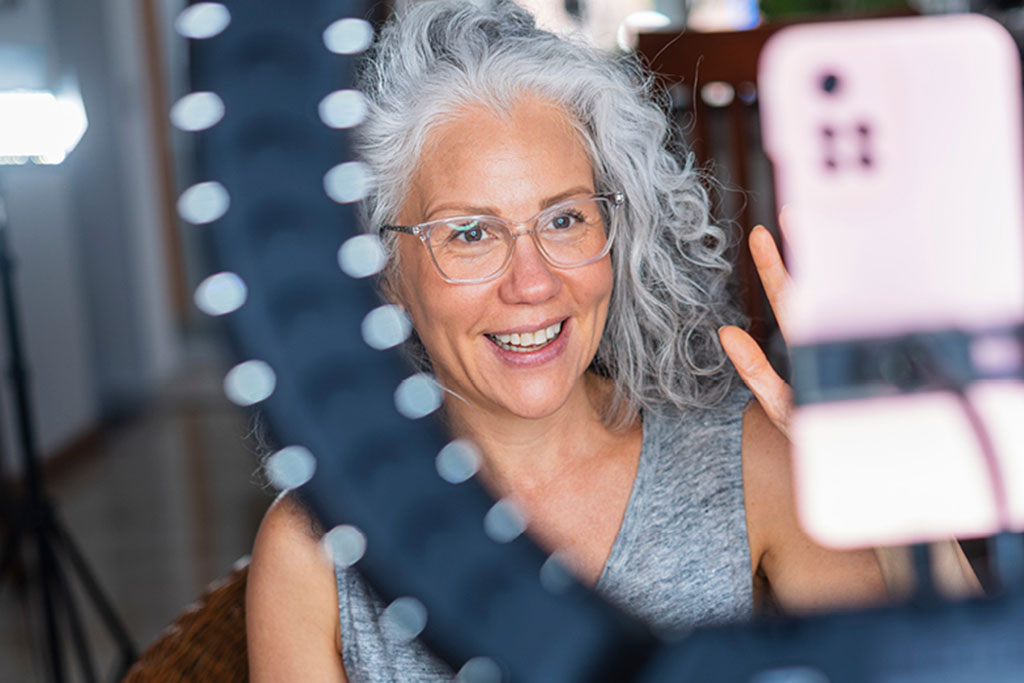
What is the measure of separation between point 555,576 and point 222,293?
5 centimetres

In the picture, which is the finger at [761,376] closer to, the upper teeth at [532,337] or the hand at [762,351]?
the hand at [762,351]

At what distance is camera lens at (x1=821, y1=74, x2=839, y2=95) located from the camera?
0.39 meters

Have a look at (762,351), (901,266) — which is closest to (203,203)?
(901,266)

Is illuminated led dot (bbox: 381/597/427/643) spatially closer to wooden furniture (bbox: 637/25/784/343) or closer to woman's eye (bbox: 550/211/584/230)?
woman's eye (bbox: 550/211/584/230)

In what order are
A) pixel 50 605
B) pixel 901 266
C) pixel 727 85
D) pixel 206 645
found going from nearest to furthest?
1. pixel 901 266
2. pixel 206 645
3. pixel 727 85
4. pixel 50 605

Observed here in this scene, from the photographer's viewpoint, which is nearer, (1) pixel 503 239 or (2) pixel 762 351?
(2) pixel 762 351

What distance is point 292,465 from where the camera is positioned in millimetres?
126

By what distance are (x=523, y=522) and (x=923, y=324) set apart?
16cm

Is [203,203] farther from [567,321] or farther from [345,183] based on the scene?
[567,321]

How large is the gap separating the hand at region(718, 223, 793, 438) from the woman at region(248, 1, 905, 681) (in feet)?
0.52

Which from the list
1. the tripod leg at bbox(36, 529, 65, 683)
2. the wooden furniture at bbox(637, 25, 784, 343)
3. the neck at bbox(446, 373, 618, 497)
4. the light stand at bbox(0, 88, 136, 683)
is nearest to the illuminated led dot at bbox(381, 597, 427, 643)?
the neck at bbox(446, 373, 618, 497)

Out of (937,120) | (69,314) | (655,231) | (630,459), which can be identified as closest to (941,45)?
(937,120)

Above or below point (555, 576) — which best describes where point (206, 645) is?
below

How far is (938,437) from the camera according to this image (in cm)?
20
